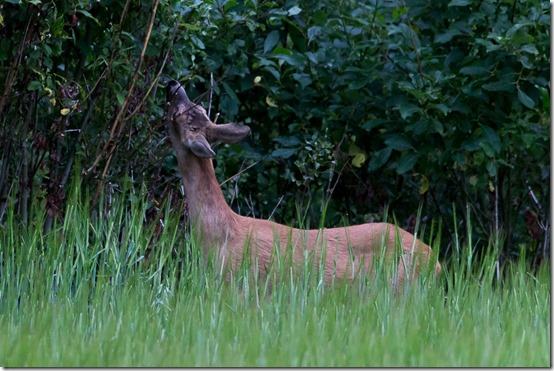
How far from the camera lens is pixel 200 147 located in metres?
6.69

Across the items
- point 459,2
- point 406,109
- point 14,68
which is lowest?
point 14,68

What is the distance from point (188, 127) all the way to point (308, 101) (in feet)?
6.61

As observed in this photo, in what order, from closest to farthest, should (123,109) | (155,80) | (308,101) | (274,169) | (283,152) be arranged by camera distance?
(123,109) < (155,80) < (283,152) < (308,101) < (274,169)

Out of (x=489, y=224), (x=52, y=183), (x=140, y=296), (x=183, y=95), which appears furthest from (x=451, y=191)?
(x=140, y=296)

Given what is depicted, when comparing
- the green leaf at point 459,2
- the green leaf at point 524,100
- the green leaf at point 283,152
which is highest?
the green leaf at point 459,2

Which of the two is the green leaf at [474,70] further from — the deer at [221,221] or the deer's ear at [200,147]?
the deer's ear at [200,147]

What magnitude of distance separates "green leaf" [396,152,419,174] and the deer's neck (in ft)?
5.58

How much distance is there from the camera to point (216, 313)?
5027mm

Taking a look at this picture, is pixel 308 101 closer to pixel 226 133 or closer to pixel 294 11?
pixel 294 11

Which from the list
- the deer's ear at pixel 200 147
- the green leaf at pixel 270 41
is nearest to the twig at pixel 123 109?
the deer's ear at pixel 200 147

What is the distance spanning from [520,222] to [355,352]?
17.6 feet

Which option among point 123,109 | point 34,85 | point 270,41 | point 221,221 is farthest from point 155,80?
point 270,41

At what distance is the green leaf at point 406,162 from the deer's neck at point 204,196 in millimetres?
1700

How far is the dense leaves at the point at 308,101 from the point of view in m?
6.56
